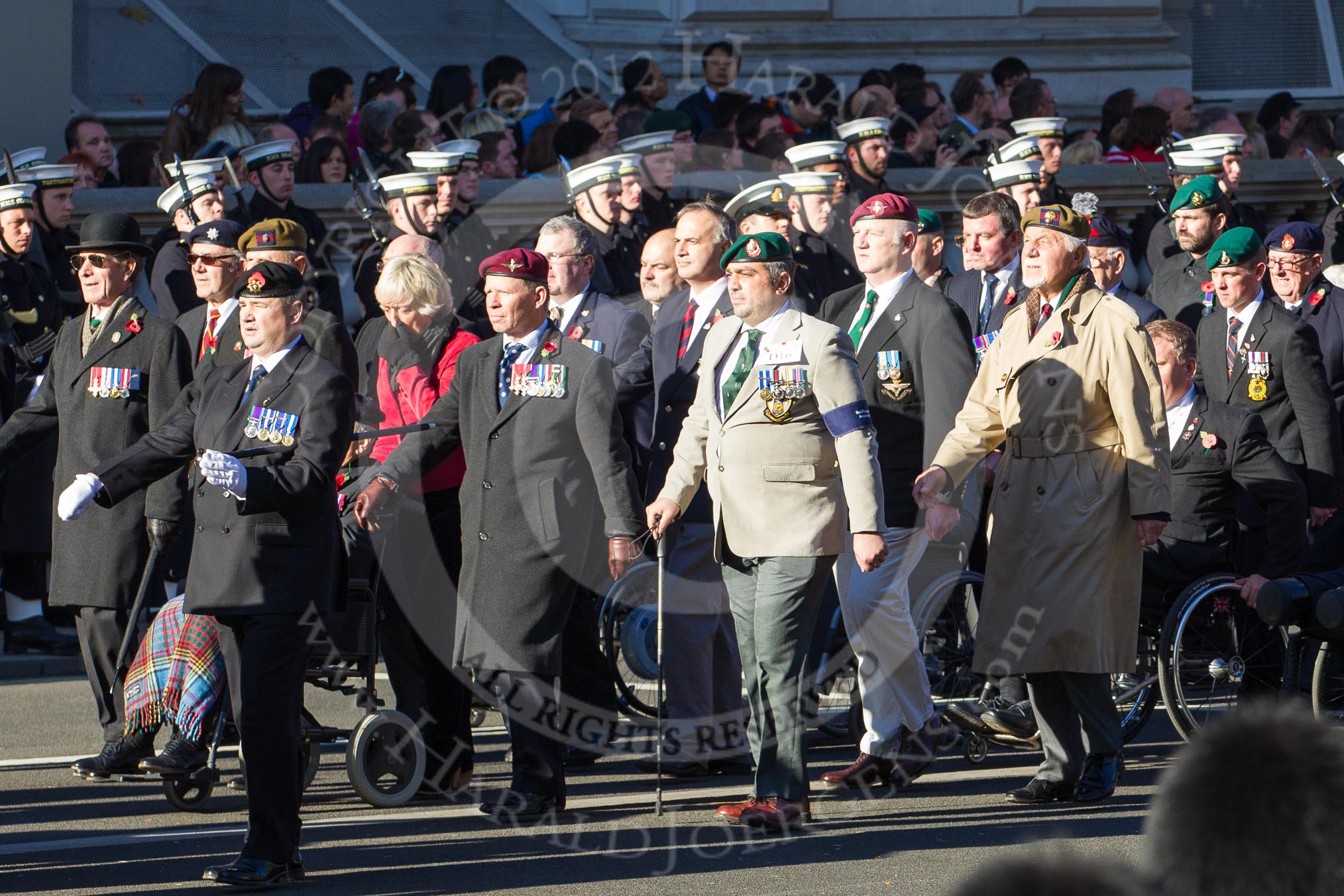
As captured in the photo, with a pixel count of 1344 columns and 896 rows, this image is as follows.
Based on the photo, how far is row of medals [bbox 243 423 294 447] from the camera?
6.17 meters

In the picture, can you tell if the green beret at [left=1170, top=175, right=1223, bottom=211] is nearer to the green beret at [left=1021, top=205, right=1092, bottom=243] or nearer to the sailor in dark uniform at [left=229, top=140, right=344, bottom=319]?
the green beret at [left=1021, top=205, right=1092, bottom=243]

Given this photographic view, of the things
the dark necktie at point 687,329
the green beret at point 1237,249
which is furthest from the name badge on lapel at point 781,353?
the green beret at point 1237,249

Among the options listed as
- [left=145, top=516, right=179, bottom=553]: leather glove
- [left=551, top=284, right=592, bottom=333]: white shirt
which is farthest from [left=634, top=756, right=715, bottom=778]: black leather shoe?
[left=145, top=516, right=179, bottom=553]: leather glove

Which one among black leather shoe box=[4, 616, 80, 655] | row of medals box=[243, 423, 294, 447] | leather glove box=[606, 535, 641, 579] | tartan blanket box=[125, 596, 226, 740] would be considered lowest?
tartan blanket box=[125, 596, 226, 740]

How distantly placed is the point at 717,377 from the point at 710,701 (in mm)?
1587

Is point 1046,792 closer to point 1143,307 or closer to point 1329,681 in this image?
point 1329,681

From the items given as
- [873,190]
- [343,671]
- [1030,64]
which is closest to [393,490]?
[343,671]

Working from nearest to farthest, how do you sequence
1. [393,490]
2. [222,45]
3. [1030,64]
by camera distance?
[393,490], [222,45], [1030,64]

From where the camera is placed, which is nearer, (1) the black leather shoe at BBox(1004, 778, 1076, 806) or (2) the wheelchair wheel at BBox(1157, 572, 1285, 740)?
(1) the black leather shoe at BBox(1004, 778, 1076, 806)

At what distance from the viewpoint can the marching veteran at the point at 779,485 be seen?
6.73 meters

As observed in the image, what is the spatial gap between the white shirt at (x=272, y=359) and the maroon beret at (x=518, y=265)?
115 cm

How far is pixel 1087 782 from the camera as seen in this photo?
710 centimetres

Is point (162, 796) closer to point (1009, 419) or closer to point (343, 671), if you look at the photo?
point (343, 671)

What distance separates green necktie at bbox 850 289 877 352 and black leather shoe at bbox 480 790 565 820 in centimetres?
211
